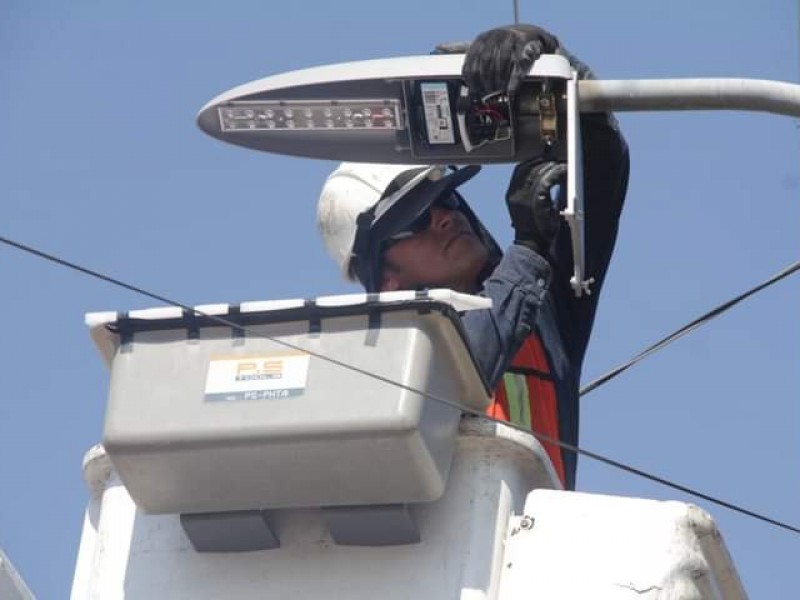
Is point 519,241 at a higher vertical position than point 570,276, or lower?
higher

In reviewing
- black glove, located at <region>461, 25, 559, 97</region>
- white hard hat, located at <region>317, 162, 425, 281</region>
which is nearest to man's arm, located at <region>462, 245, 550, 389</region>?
black glove, located at <region>461, 25, 559, 97</region>

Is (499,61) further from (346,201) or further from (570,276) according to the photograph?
(346,201)

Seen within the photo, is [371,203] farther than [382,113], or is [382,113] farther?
[371,203]

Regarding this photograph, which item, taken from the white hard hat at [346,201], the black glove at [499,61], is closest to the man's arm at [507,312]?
the black glove at [499,61]

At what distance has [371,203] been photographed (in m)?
7.55

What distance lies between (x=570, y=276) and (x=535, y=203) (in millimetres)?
718

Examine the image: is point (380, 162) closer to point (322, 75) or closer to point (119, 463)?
point (322, 75)

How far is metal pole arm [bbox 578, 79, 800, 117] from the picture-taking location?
20.1ft

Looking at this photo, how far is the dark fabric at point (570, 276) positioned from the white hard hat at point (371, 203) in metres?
0.36

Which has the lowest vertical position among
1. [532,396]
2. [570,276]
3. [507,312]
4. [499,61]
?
[532,396]

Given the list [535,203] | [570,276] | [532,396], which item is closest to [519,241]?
[535,203]

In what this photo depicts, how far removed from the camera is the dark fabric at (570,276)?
654 centimetres

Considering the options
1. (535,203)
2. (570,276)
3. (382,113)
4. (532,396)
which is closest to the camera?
(382,113)

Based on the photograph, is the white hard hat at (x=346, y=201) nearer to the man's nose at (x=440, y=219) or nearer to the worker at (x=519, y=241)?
the worker at (x=519, y=241)
